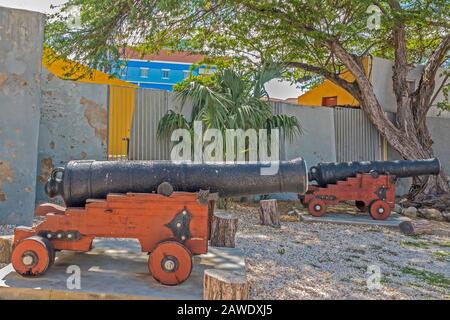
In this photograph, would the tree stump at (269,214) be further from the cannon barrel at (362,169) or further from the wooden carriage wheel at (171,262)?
the wooden carriage wheel at (171,262)

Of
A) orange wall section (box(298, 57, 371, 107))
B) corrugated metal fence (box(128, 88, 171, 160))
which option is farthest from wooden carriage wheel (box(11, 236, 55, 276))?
orange wall section (box(298, 57, 371, 107))

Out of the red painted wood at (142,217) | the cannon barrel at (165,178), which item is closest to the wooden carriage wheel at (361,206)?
the cannon barrel at (165,178)

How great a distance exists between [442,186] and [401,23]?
3.72 m

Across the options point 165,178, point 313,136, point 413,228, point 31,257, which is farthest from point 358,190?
point 31,257

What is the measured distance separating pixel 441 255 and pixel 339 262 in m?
1.60

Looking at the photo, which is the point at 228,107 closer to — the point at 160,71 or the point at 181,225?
the point at 181,225

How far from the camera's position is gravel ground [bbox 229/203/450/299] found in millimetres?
3447

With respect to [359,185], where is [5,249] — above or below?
below

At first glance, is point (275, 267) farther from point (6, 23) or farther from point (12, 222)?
point (6, 23)

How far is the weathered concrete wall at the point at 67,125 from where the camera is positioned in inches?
262

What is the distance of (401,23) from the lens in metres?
9.21

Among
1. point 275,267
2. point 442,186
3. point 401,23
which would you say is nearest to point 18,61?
point 275,267

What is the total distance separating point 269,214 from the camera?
6.23 metres

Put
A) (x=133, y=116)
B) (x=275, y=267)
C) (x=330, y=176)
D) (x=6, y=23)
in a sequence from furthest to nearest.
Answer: (x=133, y=116) → (x=330, y=176) → (x=6, y=23) → (x=275, y=267)
